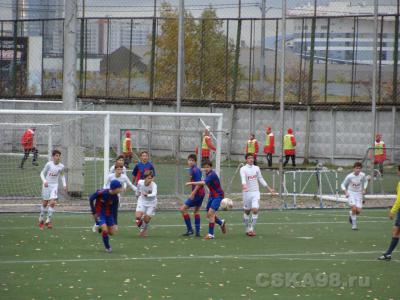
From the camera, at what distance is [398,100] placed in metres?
47.9

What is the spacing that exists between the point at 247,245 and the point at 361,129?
26.5 meters

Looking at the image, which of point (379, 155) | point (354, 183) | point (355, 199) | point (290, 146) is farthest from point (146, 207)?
point (290, 146)

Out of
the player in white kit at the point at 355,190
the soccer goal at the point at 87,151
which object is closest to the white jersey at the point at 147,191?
the player in white kit at the point at 355,190

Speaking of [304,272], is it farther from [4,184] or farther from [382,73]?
[382,73]

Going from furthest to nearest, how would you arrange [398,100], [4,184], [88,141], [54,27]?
[54,27] → [398,100] → [88,141] → [4,184]

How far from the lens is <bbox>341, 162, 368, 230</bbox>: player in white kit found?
26234 millimetres

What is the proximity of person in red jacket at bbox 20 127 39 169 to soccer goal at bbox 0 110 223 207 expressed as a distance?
0.32m

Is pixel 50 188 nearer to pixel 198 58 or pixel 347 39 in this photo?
pixel 198 58

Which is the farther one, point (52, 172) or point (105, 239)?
point (52, 172)

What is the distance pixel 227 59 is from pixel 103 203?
31.6 metres

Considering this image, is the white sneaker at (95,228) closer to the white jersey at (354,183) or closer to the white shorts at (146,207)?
the white shorts at (146,207)

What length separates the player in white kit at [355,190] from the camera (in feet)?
86.1

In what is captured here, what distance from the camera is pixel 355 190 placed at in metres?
26.5

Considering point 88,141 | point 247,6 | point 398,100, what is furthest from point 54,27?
point 398,100
